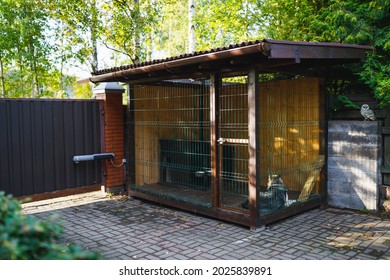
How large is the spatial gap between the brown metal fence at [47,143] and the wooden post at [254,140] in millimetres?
3795

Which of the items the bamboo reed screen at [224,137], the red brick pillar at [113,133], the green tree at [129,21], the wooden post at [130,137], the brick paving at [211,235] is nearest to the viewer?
the brick paving at [211,235]

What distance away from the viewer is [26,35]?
41.2 ft

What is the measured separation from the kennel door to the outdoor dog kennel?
0.02 metres

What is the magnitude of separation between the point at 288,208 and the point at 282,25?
5.34 m

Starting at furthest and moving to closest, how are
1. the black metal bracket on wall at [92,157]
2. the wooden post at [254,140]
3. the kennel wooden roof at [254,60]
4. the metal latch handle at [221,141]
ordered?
the black metal bracket on wall at [92,157]
the metal latch handle at [221,141]
the wooden post at [254,140]
the kennel wooden roof at [254,60]

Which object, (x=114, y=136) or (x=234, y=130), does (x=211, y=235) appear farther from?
(x=114, y=136)

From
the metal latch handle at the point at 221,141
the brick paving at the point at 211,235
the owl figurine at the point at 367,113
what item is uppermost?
the owl figurine at the point at 367,113

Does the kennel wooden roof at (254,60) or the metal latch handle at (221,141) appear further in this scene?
the metal latch handle at (221,141)

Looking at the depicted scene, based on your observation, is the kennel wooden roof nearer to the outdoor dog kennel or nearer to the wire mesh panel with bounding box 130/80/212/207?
the outdoor dog kennel

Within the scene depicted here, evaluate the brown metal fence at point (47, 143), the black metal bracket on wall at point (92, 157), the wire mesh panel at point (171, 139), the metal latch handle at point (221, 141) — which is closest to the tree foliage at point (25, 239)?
the metal latch handle at point (221, 141)

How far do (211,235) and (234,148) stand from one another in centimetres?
242

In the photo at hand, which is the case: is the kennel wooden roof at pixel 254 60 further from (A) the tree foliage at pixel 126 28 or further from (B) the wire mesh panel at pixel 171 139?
(A) the tree foliage at pixel 126 28

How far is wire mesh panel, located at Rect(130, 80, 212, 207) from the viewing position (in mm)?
7016

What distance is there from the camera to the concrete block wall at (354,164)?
598 centimetres
